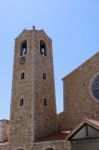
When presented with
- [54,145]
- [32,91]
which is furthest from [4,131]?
[54,145]

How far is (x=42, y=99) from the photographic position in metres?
27.3

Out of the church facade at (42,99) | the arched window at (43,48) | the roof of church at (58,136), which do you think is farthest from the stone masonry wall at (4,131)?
the arched window at (43,48)

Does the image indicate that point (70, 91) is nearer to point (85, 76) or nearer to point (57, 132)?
point (85, 76)

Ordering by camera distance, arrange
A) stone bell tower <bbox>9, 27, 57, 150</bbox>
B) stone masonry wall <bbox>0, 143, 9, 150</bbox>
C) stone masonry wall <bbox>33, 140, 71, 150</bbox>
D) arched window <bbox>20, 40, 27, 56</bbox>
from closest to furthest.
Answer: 1. stone masonry wall <bbox>33, 140, 71, 150</bbox>
2. stone bell tower <bbox>9, 27, 57, 150</bbox>
3. stone masonry wall <bbox>0, 143, 9, 150</bbox>
4. arched window <bbox>20, 40, 27, 56</bbox>

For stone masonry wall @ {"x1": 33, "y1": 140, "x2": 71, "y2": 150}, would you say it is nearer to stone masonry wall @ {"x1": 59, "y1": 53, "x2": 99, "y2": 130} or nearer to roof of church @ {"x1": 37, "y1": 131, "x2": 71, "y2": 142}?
roof of church @ {"x1": 37, "y1": 131, "x2": 71, "y2": 142}

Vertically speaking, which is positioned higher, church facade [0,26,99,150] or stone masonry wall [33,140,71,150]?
church facade [0,26,99,150]

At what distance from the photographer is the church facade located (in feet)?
83.5

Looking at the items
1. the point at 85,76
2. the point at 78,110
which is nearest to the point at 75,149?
the point at 78,110

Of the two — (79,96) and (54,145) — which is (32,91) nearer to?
(79,96)

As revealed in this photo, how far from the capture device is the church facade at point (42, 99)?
2545 centimetres

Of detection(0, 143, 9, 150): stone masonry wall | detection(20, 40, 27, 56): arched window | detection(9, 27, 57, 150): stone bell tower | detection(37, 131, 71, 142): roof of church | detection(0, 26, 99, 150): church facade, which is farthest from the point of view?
detection(20, 40, 27, 56): arched window

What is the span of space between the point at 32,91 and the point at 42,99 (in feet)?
4.02

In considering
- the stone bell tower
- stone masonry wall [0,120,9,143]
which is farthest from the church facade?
stone masonry wall [0,120,9,143]

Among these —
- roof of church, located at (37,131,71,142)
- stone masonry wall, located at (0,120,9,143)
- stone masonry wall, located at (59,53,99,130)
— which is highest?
stone masonry wall, located at (59,53,99,130)
